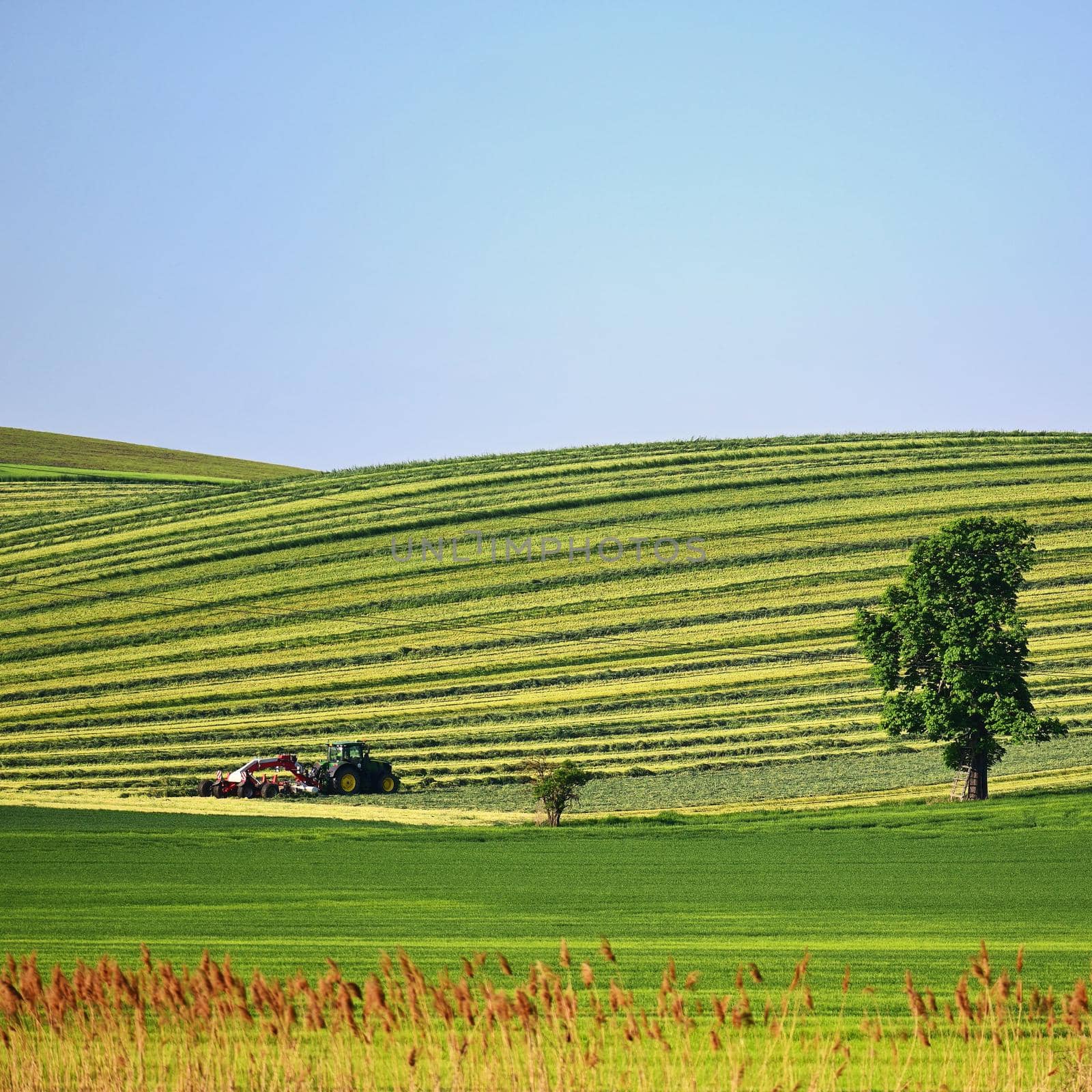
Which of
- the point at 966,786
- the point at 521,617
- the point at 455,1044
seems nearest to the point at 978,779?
the point at 966,786

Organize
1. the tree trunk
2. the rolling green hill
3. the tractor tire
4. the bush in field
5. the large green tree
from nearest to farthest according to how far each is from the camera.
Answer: the bush in field < the tree trunk < the large green tree < the tractor tire < the rolling green hill

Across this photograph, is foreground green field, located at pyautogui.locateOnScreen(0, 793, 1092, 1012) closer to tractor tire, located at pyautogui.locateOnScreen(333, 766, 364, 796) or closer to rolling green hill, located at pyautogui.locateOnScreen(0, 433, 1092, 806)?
tractor tire, located at pyautogui.locateOnScreen(333, 766, 364, 796)

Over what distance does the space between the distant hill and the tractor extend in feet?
140

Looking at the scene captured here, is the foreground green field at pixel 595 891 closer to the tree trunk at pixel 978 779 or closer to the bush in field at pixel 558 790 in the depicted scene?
the bush in field at pixel 558 790

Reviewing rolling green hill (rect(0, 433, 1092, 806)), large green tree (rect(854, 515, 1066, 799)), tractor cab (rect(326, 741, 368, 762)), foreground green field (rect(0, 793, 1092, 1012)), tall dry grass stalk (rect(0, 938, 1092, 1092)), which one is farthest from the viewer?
rolling green hill (rect(0, 433, 1092, 806))

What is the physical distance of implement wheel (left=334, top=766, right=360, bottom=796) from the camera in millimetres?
36938

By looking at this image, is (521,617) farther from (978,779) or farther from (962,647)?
(978,779)

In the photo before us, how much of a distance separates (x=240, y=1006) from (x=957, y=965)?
7.08 meters

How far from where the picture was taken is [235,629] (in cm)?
4912

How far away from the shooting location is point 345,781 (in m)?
37.0

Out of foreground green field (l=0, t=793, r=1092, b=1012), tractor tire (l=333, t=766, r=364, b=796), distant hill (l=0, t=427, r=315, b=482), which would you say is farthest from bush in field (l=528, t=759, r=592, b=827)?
distant hill (l=0, t=427, r=315, b=482)

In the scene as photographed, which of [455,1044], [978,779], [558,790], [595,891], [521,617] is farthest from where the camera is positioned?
[521,617]

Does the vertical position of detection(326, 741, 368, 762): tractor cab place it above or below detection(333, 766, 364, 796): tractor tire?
above

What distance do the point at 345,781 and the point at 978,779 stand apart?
1624 cm
